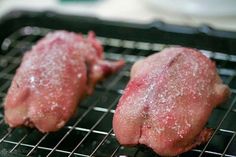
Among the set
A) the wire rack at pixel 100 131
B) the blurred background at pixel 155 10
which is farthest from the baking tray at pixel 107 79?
the blurred background at pixel 155 10

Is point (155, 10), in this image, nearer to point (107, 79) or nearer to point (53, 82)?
point (107, 79)

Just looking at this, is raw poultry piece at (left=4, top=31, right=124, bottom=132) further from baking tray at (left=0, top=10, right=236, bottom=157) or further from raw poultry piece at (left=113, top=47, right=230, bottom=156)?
raw poultry piece at (left=113, top=47, right=230, bottom=156)

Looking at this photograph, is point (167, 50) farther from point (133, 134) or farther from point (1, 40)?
point (1, 40)

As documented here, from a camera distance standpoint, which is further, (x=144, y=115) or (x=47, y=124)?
(x=47, y=124)

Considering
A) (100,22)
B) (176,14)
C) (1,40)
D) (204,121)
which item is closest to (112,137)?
(204,121)

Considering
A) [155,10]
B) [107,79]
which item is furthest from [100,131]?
[155,10]

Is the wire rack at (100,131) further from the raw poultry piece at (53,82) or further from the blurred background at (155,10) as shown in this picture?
the blurred background at (155,10)

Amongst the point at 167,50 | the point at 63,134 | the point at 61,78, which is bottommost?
the point at 63,134
